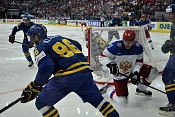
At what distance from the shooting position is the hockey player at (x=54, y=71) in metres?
1.68

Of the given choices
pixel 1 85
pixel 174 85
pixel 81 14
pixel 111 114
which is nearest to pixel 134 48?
pixel 174 85

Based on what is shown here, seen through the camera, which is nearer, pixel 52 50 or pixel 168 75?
pixel 52 50

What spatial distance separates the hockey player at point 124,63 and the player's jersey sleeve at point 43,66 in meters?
0.93

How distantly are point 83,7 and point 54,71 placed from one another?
1565cm

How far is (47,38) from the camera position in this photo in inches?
70.8

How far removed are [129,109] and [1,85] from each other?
194 centimetres

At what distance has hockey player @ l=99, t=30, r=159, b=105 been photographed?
8.33ft

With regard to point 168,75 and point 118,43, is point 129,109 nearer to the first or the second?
point 168,75

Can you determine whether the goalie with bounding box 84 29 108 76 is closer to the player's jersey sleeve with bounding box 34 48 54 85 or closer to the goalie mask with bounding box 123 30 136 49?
the goalie mask with bounding box 123 30 136 49

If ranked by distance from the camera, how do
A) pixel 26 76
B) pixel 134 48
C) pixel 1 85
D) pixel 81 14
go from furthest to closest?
1. pixel 81 14
2. pixel 26 76
3. pixel 1 85
4. pixel 134 48

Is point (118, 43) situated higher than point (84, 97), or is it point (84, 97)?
point (118, 43)

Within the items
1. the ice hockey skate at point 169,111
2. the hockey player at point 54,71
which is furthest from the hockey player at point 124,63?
the hockey player at point 54,71

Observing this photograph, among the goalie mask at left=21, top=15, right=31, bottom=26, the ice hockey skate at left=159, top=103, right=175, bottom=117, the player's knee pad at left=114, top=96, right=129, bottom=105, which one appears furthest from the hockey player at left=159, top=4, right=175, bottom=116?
the goalie mask at left=21, top=15, right=31, bottom=26

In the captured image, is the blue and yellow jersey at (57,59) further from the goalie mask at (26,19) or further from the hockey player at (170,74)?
the goalie mask at (26,19)
